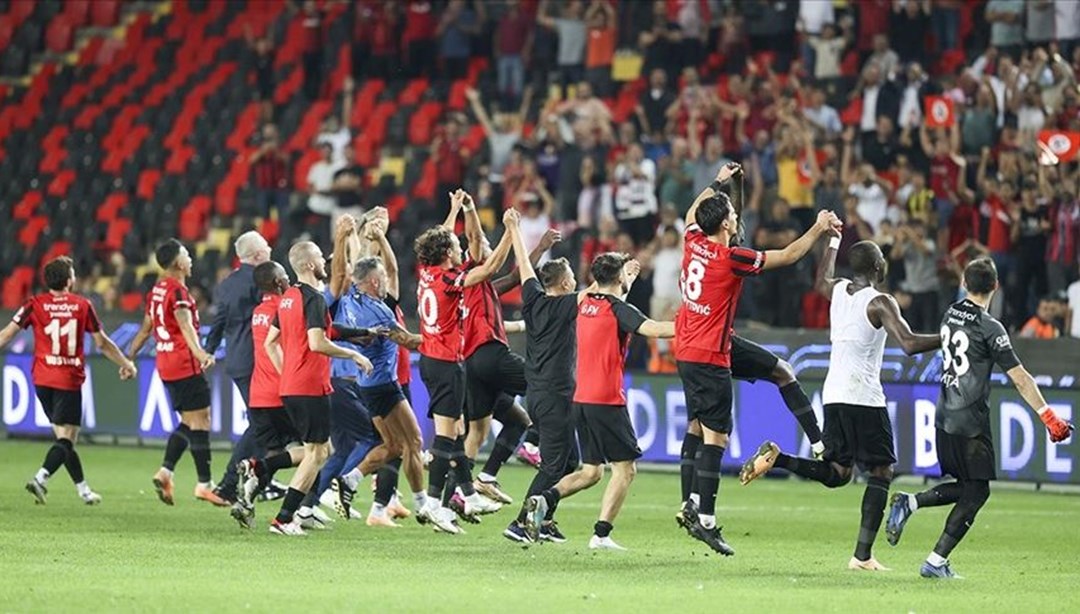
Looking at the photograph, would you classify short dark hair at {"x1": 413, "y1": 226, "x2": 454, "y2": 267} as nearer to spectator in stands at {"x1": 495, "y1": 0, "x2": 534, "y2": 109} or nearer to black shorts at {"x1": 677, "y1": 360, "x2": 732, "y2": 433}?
black shorts at {"x1": 677, "y1": 360, "x2": 732, "y2": 433}

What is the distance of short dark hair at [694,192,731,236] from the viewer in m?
13.9

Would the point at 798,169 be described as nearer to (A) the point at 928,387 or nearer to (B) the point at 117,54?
(A) the point at 928,387

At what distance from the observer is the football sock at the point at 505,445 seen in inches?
656

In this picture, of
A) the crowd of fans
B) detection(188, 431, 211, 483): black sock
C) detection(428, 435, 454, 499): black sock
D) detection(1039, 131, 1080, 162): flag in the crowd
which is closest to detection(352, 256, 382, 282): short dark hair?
detection(428, 435, 454, 499): black sock

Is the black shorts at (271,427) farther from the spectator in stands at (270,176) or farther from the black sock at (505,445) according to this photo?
the spectator in stands at (270,176)

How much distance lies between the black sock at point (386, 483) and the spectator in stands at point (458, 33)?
692 inches

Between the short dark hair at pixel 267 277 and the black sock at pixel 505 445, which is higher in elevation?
the short dark hair at pixel 267 277

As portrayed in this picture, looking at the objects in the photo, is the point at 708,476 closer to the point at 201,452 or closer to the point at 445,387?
the point at 445,387

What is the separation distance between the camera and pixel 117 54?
127ft

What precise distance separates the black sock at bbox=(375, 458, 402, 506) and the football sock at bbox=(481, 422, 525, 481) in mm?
826

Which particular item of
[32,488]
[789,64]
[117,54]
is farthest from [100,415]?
[117,54]

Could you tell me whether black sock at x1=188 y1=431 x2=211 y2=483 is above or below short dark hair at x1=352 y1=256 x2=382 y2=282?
below

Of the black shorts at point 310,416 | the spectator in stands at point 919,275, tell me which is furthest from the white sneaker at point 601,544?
the spectator in stands at point 919,275

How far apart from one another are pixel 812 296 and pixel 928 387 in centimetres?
413
